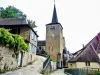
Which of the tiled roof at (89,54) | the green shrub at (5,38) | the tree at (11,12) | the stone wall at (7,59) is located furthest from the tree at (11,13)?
the green shrub at (5,38)

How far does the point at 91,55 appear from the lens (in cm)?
3419

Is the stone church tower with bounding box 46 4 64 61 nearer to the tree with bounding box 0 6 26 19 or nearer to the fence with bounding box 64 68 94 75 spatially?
the tree with bounding box 0 6 26 19

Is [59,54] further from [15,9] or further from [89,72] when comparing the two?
[89,72]

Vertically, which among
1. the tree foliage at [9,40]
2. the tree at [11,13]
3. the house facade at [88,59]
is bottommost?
the house facade at [88,59]

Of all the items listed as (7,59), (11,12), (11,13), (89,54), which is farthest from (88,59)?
(11,12)

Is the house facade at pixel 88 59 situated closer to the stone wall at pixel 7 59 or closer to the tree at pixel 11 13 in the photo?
the stone wall at pixel 7 59

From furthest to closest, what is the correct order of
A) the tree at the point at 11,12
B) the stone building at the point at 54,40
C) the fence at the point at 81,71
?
the stone building at the point at 54,40 → the tree at the point at 11,12 → the fence at the point at 81,71

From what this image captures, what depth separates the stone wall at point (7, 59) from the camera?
1648 centimetres

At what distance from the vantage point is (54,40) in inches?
2151

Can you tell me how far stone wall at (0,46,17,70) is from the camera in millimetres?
16478

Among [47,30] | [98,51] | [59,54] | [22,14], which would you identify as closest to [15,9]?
[22,14]

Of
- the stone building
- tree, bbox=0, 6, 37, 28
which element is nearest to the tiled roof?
the stone building

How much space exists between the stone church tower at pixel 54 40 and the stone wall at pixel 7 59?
3245cm

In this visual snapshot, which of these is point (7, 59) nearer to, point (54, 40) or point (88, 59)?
point (88, 59)
